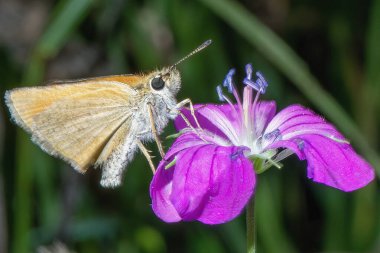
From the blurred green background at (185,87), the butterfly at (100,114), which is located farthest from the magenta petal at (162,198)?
the blurred green background at (185,87)

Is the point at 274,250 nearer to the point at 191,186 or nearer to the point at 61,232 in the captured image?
the point at 61,232

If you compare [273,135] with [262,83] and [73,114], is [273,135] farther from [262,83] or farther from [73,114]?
[73,114]

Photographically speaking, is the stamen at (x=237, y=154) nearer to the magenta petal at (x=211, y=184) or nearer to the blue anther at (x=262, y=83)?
the magenta petal at (x=211, y=184)

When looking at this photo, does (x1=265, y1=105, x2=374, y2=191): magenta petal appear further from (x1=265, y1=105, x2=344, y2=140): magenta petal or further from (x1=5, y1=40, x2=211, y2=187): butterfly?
(x1=5, y1=40, x2=211, y2=187): butterfly

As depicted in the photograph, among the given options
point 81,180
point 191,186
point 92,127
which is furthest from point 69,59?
point 191,186

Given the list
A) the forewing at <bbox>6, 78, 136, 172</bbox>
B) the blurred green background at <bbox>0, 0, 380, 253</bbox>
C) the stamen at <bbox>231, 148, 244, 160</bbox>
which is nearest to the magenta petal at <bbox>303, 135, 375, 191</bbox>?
the stamen at <bbox>231, 148, 244, 160</bbox>

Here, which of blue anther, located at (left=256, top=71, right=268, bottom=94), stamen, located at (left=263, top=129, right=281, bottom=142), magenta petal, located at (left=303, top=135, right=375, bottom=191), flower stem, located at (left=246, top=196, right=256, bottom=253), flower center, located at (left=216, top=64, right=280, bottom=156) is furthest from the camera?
blue anther, located at (left=256, top=71, right=268, bottom=94)
